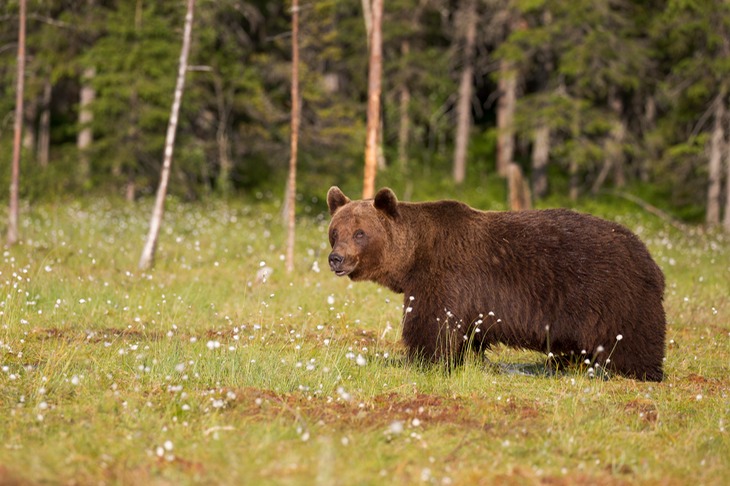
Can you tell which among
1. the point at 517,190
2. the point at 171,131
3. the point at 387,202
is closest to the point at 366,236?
the point at 387,202

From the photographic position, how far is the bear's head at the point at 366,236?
7688 millimetres

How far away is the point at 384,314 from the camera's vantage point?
34.6 feet

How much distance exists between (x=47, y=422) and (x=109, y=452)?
2.64 ft

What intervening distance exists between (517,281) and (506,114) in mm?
21034

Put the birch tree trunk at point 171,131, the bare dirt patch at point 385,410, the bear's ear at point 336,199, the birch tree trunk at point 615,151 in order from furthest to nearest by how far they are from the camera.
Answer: the birch tree trunk at point 615,151 < the birch tree trunk at point 171,131 < the bear's ear at point 336,199 < the bare dirt patch at point 385,410

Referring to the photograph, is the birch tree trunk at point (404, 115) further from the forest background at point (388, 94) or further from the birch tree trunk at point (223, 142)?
the birch tree trunk at point (223, 142)

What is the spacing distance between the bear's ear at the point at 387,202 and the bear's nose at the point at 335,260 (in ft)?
2.25

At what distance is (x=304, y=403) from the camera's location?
6.04 metres

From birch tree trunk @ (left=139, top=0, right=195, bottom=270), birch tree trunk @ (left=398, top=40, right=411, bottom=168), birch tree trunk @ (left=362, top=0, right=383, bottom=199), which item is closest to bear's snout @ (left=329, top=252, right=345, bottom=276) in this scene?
birch tree trunk @ (left=139, top=0, right=195, bottom=270)

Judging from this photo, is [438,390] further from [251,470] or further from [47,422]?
[47,422]

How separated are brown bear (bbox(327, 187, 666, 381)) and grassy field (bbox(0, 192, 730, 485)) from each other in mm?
318

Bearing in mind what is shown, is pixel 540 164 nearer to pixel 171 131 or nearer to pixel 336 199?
pixel 171 131

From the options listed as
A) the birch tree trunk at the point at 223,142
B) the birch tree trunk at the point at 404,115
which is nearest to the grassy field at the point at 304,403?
the birch tree trunk at the point at 223,142

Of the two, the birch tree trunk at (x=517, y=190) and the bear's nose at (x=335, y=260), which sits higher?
the birch tree trunk at (x=517, y=190)
